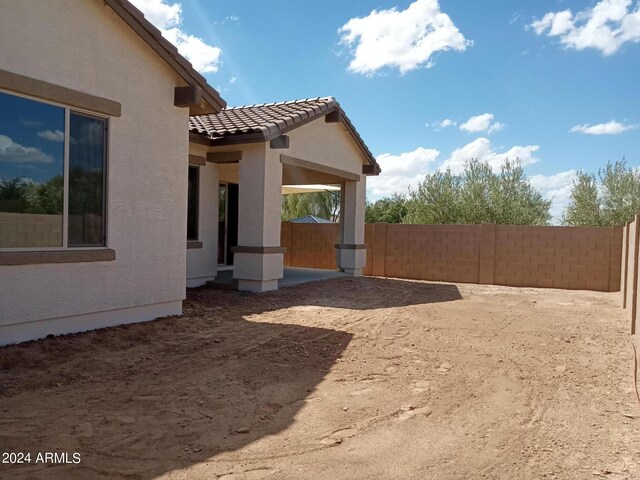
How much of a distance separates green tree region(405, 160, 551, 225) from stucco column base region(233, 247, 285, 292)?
16968 millimetres

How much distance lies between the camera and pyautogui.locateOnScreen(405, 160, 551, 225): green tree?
85.8 ft

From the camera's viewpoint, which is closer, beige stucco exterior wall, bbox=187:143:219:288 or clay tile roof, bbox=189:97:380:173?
clay tile roof, bbox=189:97:380:173

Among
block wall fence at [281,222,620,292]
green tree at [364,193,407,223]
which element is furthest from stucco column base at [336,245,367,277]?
green tree at [364,193,407,223]

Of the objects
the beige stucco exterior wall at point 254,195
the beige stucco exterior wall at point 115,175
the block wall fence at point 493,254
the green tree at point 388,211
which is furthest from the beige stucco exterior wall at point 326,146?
the green tree at point 388,211

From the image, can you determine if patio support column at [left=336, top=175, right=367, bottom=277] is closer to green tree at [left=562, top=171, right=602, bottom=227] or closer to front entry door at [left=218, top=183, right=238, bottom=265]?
front entry door at [left=218, top=183, right=238, bottom=265]

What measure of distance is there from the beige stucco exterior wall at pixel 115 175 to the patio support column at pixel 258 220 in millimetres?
3015

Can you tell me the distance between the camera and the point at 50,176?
21.4 ft

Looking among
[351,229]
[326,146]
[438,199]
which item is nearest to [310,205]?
[438,199]

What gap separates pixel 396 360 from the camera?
6.63m

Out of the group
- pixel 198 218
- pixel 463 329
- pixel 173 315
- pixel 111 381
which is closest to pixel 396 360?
pixel 463 329

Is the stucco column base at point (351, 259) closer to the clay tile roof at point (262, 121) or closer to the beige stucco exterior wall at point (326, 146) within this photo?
the beige stucco exterior wall at point (326, 146)

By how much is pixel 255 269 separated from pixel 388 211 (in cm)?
3335

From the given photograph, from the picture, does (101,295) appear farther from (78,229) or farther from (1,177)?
(1,177)

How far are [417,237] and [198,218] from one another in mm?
7956
